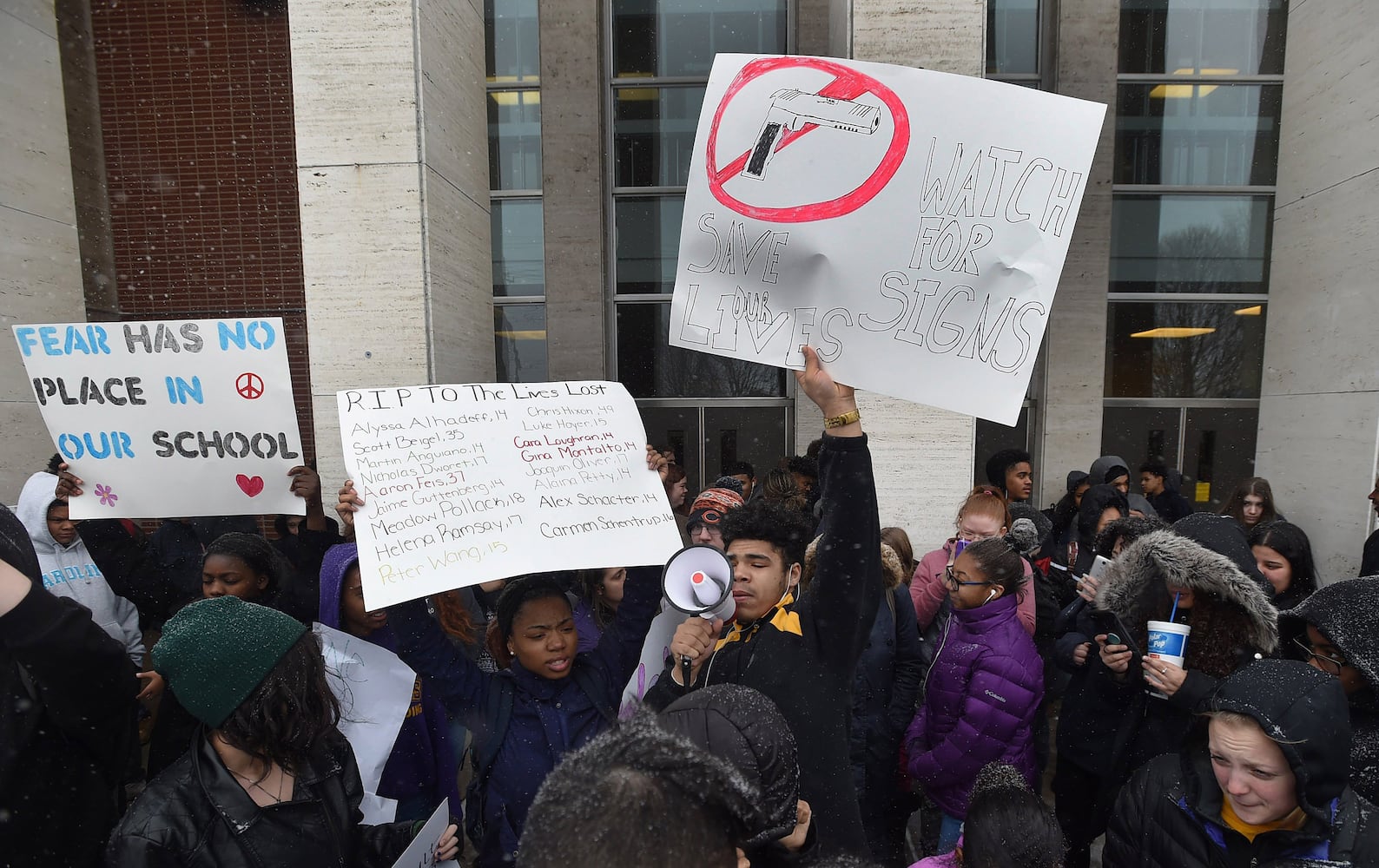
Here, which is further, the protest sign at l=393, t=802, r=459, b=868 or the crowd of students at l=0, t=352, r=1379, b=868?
the protest sign at l=393, t=802, r=459, b=868

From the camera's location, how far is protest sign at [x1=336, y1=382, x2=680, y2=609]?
7.02 ft

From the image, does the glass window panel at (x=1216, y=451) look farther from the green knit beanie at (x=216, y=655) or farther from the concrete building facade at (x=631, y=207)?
the green knit beanie at (x=216, y=655)

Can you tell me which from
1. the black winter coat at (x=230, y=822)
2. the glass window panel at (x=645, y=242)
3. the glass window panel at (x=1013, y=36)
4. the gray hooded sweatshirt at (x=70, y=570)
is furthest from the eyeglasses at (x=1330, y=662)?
the glass window panel at (x=1013, y=36)

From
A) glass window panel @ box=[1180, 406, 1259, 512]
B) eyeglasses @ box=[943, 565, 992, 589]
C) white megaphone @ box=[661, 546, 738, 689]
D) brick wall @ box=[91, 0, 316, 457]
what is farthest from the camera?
glass window panel @ box=[1180, 406, 1259, 512]

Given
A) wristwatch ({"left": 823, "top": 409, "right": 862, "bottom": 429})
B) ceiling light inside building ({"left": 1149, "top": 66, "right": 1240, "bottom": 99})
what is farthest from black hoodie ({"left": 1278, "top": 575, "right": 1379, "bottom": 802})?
ceiling light inside building ({"left": 1149, "top": 66, "right": 1240, "bottom": 99})

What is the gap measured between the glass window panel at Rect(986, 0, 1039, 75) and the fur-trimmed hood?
28.2 feet

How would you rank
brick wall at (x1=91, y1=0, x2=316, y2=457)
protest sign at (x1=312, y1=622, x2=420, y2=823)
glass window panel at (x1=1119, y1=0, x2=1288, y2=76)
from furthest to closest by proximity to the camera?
glass window panel at (x1=1119, y1=0, x2=1288, y2=76) < brick wall at (x1=91, y1=0, x2=316, y2=457) < protest sign at (x1=312, y1=622, x2=420, y2=823)

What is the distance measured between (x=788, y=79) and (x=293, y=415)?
238 cm

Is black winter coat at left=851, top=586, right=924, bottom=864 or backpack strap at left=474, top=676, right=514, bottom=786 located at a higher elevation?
backpack strap at left=474, top=676, right=514, bottom=786

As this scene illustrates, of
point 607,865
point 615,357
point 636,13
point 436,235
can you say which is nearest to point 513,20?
point 636,13

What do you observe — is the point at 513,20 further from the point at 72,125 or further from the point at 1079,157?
the point at 1079,157

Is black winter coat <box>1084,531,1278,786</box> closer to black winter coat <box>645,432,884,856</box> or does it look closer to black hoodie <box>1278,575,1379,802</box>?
black hoodie <box>1278,575,1379,802</box>

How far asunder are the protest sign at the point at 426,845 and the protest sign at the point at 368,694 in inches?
14.9

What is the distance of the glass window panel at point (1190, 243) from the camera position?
9250 mm
